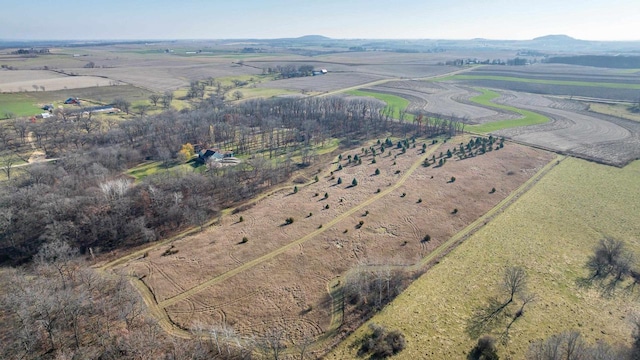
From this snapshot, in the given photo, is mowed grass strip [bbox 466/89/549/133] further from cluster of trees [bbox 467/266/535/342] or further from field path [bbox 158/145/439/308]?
cluster of trees [bbox 467/266/535/342]

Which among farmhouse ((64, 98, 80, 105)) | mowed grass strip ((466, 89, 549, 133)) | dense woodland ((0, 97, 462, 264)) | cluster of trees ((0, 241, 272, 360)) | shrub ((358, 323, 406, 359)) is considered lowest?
shrub ((358, 323, 406, 359))

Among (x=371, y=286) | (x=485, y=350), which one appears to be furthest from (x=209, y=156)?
(x=485, y=350)

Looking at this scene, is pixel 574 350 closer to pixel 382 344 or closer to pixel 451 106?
pixel 382 344

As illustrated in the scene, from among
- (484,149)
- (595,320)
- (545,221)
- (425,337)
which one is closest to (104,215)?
(425,337)

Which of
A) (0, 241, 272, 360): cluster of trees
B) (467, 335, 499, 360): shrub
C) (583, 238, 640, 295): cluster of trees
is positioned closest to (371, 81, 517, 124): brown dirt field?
(583, 238, 640, 295): cluster of trees

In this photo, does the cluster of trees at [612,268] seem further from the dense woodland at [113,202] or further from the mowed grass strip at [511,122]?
the mowed grass strip at [511,122]
